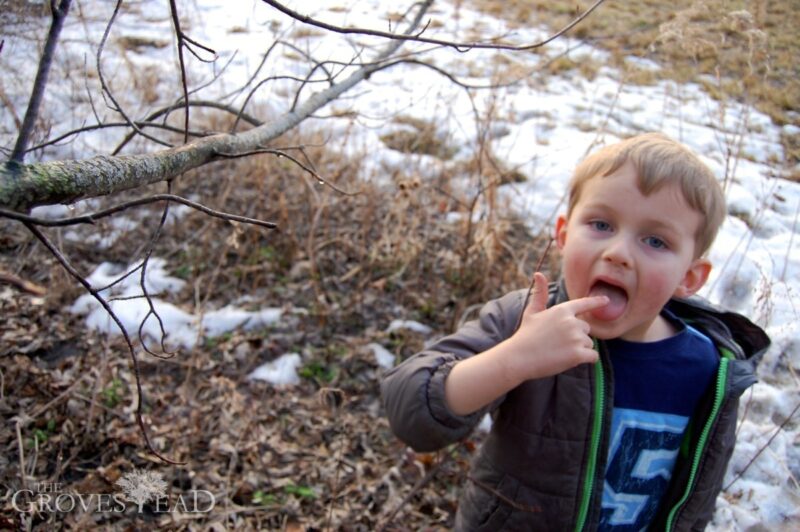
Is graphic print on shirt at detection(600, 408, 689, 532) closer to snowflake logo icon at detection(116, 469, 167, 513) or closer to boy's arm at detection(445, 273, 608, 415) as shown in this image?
boy's arm at detection(445, 273, 608, 415)

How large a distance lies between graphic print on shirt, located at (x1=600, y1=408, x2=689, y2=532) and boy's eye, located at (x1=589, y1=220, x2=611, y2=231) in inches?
19.4

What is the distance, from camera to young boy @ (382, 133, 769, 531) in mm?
1417

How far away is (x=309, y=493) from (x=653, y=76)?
511 centimetres

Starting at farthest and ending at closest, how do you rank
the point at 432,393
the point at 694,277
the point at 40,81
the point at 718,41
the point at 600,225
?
the point at 718,41 → the point at 694,277 → the point at 600,225 → the point at 432,393 → the point at 40,81

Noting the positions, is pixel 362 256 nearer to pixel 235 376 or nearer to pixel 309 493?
pixel 235 376

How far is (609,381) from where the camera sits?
5.06 feet

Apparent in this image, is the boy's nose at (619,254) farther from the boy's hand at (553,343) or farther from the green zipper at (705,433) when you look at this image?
the green zipper at (705,433)

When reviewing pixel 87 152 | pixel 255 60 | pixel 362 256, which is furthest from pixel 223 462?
pixel 255 60

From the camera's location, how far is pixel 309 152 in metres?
4.19

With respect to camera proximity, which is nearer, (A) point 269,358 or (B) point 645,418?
(B) point 645,418

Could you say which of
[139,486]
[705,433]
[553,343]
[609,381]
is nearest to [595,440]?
[609,381]

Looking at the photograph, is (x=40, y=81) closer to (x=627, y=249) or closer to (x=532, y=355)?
(x=532, y=355)

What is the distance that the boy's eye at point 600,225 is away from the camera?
1506mm

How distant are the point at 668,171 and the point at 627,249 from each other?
234 mm
